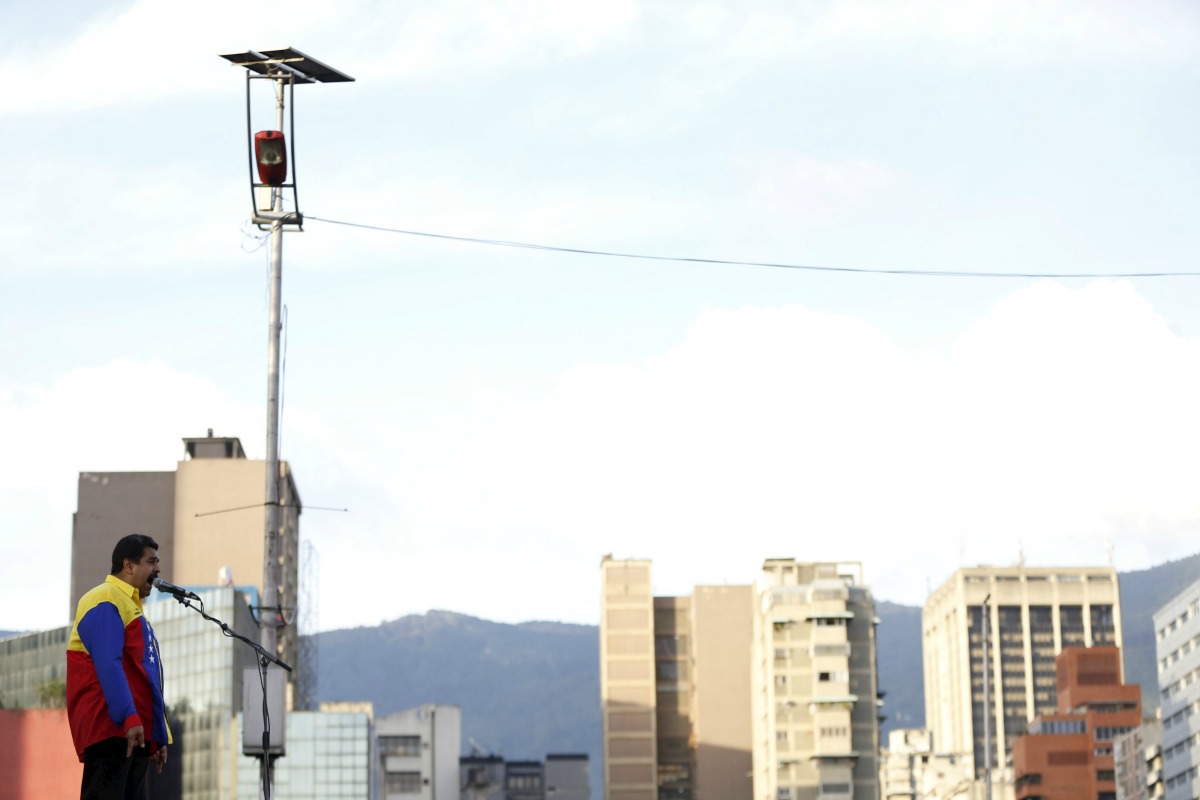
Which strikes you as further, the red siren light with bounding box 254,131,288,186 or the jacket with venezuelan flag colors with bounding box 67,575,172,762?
the red siren light with bounding box 254,131,288,186

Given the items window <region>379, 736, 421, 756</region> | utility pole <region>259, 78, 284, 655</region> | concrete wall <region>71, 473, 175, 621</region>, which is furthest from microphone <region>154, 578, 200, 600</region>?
window <region>379, 736, 421, 756</region>

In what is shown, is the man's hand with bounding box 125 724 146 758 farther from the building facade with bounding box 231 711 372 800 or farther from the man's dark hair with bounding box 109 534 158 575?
the building facade with bounding box 231 711 372 800

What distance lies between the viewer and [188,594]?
14.1m

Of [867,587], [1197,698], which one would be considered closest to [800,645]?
[867,587]

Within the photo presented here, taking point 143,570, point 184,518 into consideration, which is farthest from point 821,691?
point 143,570

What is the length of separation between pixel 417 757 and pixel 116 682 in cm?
18324

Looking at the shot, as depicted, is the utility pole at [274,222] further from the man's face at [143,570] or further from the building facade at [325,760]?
the building facade at [325,760]

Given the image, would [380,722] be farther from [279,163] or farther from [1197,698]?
[279,163]

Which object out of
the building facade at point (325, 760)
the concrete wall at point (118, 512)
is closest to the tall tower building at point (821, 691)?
the building facade at point (325, 760)

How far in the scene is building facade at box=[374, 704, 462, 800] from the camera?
190m

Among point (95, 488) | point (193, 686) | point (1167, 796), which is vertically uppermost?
point (95, 488)

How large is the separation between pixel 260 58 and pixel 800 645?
5567 inches

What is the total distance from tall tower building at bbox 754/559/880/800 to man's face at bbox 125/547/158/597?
153m

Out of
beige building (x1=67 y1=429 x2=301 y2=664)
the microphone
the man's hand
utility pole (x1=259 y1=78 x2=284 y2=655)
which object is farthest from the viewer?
beige building (x1=67 y1=429 x2=301 y2=664)
